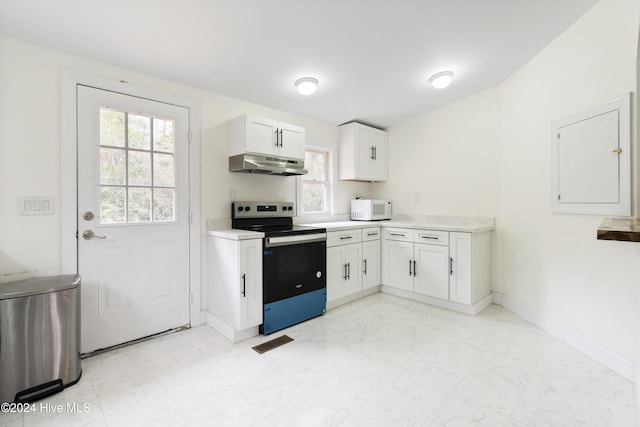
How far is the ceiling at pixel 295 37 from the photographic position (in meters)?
1.86

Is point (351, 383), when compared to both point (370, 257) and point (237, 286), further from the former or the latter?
point (370, 257)

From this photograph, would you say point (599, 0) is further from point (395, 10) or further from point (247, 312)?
point (247, 312)

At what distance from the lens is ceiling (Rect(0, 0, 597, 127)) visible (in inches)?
73.1

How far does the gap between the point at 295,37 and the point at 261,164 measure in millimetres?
1115

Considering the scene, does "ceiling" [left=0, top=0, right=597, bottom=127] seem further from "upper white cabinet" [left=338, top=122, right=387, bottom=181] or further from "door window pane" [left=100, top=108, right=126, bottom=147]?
"upper white cabinet" [left=338, top=122, right=387, bottom=181]

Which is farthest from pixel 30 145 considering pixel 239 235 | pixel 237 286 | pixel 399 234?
pixel 399 234

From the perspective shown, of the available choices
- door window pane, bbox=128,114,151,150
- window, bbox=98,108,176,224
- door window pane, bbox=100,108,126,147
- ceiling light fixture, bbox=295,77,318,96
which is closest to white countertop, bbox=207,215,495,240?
window, bbox=98,108,176,224

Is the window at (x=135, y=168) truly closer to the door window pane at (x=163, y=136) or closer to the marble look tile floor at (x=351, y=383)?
the door window pane at (x=163, y=136)

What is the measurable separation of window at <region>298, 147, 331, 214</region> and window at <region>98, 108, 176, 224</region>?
5.26ft

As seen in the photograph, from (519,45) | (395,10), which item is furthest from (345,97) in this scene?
(519,45)

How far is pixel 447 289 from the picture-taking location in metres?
3.21

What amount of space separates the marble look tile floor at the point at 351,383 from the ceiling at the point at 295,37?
2.32 metres

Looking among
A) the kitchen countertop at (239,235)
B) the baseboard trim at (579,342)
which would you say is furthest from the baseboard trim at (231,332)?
the baseboard trim at (579,342)

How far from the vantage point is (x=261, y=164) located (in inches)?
111
